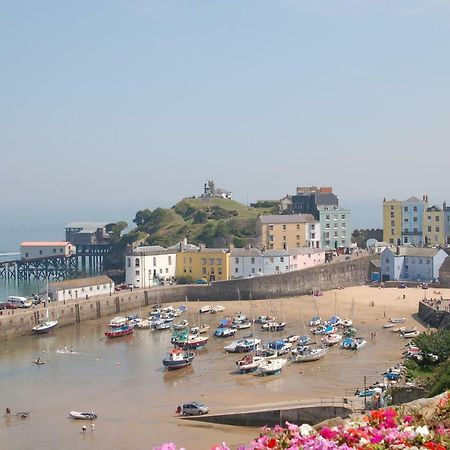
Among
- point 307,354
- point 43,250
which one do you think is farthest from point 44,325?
point 43,250

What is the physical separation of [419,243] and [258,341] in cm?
3447

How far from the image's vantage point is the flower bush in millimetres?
8250

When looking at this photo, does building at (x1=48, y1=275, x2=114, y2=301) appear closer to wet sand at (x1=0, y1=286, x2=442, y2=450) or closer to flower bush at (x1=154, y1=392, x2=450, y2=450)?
wet sand at (x1=0, y1=286, x2=442, y2=450)

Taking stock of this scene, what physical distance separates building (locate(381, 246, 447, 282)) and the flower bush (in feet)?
185

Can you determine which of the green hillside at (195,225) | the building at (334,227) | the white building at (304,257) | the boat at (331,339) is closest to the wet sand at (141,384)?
the boat at (331,339)

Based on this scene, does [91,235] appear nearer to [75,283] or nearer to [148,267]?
[148,267]

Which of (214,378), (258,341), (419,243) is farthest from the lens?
(419,243)

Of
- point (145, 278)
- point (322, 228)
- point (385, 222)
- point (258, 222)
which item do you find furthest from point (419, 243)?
point (145, 278)

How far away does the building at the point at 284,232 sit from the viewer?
74.2m

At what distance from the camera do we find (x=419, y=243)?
74.9 metres

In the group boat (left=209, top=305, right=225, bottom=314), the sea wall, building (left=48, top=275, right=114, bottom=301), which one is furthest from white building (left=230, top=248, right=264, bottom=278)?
building (left=48, top=275, right=114, bottom=301)

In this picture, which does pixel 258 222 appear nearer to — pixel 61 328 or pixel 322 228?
pixel 322 228

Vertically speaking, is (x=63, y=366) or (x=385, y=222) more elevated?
(x=385, y=222)

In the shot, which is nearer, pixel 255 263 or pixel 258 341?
pixel 258 341
